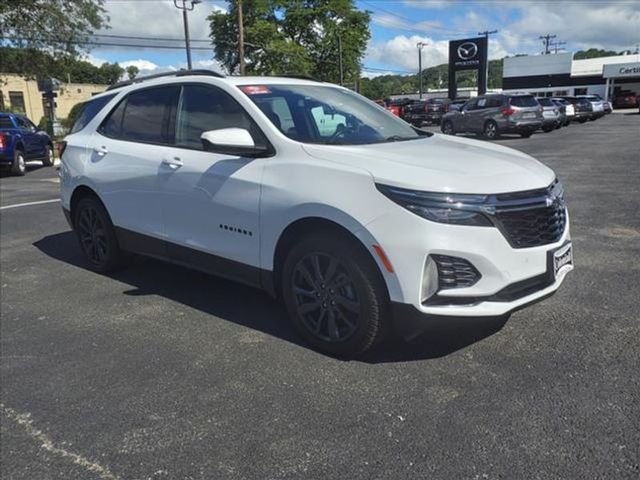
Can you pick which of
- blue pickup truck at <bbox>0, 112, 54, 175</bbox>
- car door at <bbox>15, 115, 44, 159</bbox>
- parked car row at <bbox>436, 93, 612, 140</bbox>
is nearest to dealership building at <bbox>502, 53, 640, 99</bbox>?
parked car row at <bbox>436, 93, 612, 140</bbox>

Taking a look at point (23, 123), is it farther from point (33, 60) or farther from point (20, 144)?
point (33, 60)

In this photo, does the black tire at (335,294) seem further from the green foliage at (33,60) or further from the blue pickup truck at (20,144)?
the green foliage at (33,60)

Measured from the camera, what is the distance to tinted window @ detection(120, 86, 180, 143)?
185 inches

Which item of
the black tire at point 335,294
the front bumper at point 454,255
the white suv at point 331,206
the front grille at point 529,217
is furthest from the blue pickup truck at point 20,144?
the front grille at point 529,217

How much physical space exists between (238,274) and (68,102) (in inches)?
2836

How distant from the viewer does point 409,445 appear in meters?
2.69

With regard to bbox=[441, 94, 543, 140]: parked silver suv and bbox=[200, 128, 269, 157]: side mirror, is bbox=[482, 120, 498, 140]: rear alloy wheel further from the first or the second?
bbox=[200, 128, 269, 157]: side mirror

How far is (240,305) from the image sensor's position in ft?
15.4

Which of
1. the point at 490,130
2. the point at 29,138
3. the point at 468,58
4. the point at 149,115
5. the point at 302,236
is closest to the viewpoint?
the point at 302,236

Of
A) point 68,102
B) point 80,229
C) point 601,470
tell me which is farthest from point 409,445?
point 68,102

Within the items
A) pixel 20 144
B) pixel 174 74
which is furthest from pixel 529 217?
pixel 20 144

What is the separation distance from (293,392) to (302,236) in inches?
38.7

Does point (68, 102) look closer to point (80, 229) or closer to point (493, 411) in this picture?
point (80, 229)

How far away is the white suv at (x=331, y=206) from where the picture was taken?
10.3 ft
